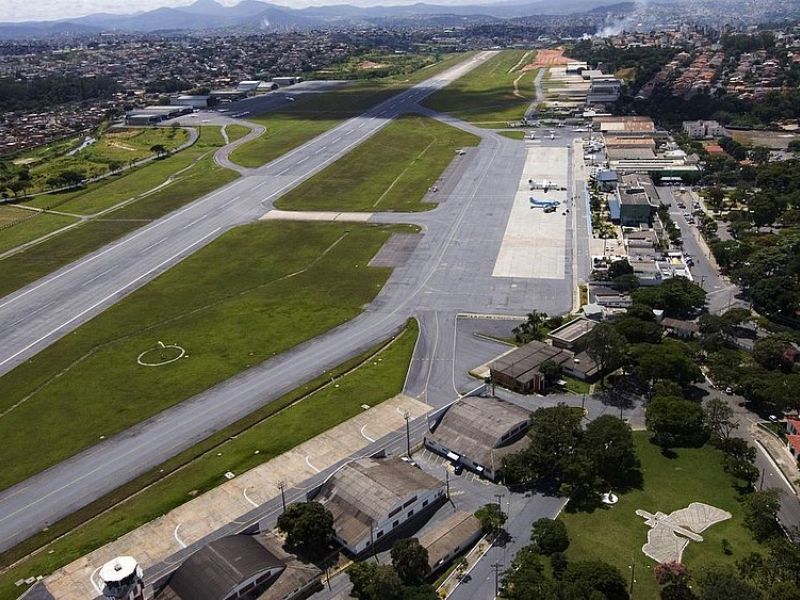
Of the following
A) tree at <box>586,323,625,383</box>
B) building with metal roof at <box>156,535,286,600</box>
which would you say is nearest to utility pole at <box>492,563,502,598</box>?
building with metal roof at <box>156,535,286,600</box>

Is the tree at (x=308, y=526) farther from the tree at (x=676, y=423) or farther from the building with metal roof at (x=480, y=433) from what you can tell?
the tree at (x=676, y=423)

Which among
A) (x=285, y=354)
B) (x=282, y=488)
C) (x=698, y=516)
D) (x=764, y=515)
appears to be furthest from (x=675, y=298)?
(x=282, y=488)

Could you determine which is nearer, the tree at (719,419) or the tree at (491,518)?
the tree at (491,518)

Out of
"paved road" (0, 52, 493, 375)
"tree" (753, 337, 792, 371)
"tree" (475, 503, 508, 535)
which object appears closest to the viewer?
"tree" (475, 503, 508, 535)

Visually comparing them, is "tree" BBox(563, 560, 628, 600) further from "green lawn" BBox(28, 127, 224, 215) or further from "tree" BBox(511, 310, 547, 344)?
"green lawn" BBox(28, 127, 224, 215)

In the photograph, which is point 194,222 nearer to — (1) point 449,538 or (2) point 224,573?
(2) point 224,573

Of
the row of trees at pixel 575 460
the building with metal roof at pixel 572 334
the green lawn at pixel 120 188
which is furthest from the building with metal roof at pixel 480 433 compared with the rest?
the green lawn at pixel 120 188
